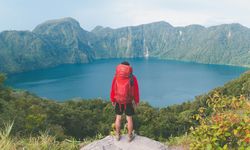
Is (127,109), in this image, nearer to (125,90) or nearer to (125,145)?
(125,90)

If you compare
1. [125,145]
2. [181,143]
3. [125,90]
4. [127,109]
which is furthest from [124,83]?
[181,143]

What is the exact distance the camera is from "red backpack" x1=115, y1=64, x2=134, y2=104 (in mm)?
9086

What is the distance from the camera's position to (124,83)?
29.9 feet

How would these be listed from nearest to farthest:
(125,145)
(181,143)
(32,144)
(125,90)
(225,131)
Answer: (225,131), (32,144), (125,90), (125,145), (181,143)

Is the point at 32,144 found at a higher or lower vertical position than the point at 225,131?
lower

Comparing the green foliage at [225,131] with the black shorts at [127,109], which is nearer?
the green foliage at [225,131]

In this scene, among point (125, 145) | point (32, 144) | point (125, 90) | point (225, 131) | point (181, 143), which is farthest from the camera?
point (181, 143)

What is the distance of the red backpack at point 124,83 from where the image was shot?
9.09m

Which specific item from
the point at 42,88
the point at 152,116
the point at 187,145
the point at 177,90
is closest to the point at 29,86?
the point at 42,88

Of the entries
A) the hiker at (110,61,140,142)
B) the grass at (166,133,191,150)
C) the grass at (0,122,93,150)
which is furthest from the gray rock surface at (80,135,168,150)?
the grass at (166,133,191,150)

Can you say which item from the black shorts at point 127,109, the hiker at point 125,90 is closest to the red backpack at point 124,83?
the hiker at point 125,90

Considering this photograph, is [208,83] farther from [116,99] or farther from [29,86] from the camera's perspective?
[116,99]

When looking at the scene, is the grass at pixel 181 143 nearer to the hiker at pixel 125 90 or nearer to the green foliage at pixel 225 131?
the hiker at pixel 125 90

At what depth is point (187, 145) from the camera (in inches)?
417
